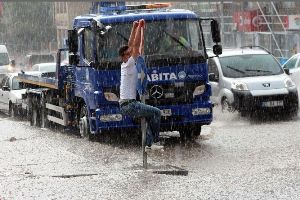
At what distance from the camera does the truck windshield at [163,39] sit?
15.1 metres

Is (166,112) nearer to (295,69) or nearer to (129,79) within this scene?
(129,79)

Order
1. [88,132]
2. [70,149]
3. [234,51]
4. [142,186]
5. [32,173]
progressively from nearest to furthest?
[142,186], [32,173], [70,149], [88,132], [234,51]

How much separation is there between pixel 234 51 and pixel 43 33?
64797mm

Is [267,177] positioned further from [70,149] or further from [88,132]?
[88,132]

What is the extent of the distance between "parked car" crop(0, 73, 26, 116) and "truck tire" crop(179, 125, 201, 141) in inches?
391

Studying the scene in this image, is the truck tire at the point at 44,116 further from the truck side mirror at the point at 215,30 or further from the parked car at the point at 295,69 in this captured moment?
the parked car at the point at 295,69

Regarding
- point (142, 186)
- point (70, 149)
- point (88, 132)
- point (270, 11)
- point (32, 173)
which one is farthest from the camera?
point (270, 11)

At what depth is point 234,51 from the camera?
2200cm

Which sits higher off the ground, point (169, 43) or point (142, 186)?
point (169, 43)

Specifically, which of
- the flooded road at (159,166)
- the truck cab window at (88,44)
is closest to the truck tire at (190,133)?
the flooded road at (159,166)

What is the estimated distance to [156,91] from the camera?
49.7 feet

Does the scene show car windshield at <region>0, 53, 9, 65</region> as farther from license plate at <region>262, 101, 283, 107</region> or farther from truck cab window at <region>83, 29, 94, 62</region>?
truck cab window at <region>83, 29, 94, 62</region>

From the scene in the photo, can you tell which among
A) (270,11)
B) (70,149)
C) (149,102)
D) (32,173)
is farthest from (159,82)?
(270,11)

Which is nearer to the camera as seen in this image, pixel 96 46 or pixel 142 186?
pixel 142 186
